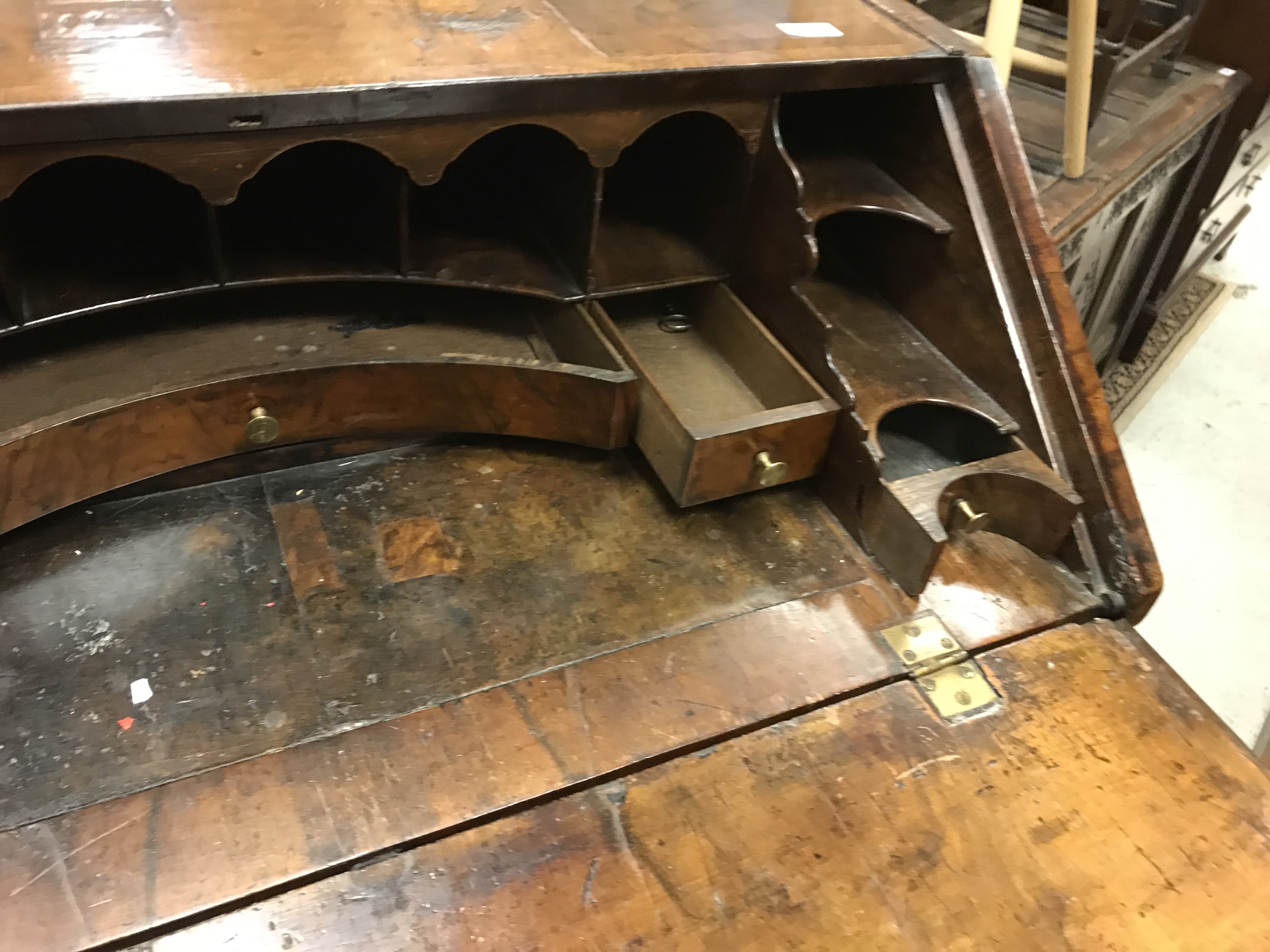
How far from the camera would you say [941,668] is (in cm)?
92

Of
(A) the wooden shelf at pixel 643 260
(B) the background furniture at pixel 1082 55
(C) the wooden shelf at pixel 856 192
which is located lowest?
(A) the wooden shelf at pixel 643 260

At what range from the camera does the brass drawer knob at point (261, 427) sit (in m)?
0.92

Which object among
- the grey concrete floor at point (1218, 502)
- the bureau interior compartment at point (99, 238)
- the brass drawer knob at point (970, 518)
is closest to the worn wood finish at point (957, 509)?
the brass drawer knob at point (970, 518)

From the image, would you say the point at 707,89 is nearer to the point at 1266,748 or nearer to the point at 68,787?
the point at 68,787

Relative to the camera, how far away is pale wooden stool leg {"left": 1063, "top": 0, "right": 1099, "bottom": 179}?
1.30 meters

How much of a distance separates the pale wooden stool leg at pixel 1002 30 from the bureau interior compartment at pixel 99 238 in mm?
1013

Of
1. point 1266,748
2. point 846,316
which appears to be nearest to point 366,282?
point 846,316

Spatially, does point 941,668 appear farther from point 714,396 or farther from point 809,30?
point 809,30

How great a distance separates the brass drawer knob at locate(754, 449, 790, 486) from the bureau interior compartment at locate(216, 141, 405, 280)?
423 mm

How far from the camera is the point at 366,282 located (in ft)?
3.28

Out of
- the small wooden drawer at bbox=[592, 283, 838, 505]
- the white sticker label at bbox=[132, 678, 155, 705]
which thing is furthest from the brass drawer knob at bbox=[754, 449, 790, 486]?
the white sticker label at bbox=[132, 678, 155, 705]

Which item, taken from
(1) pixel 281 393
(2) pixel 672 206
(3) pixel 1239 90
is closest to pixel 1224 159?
(3) pixel 1239 90

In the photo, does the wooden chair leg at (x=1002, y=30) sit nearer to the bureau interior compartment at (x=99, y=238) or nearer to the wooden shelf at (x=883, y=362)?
the wooden shelf at (x=883, y=362)

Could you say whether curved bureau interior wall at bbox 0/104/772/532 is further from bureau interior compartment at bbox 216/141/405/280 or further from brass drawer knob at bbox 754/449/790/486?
brass drawer knob at bbox 754/449/790/486
